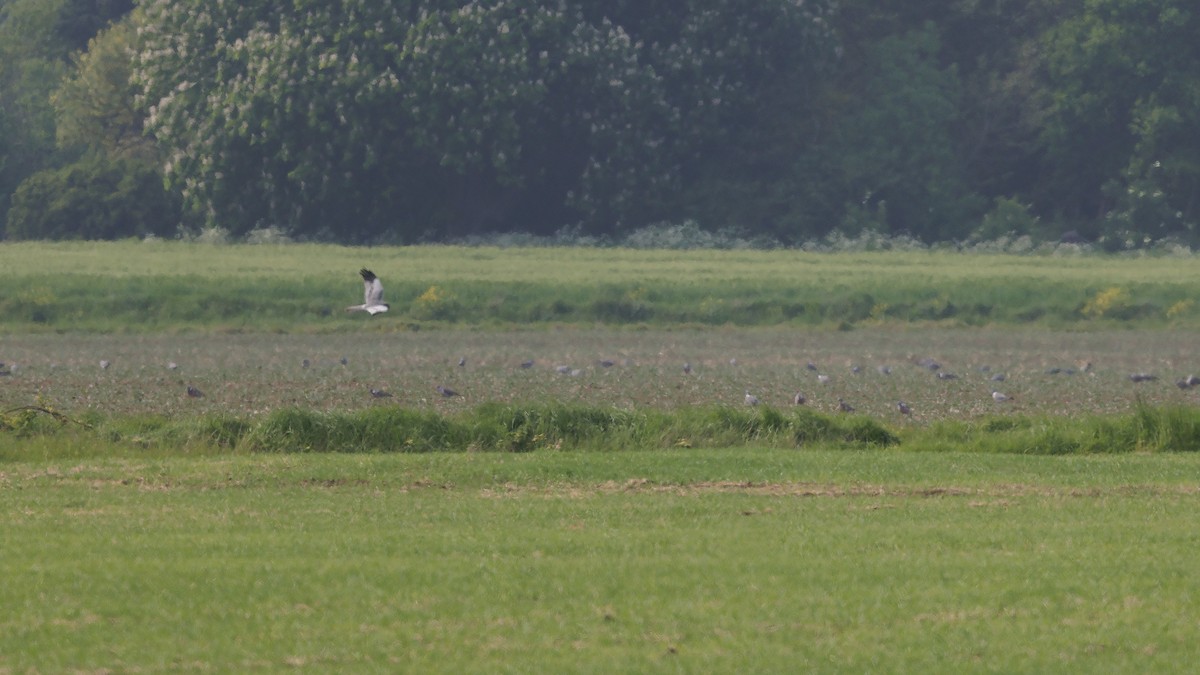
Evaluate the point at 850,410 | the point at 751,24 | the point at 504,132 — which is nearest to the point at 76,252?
the point at 504,132

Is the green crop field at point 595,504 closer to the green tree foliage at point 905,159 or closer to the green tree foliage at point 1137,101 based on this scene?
the green tree foliage at point 1137,101

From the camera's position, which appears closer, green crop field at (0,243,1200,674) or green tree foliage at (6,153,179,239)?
green crop field at (0,243,1200,674)

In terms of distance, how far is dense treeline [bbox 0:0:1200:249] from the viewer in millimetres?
59656

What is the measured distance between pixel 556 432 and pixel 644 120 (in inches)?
1656

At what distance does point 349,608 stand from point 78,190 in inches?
2253

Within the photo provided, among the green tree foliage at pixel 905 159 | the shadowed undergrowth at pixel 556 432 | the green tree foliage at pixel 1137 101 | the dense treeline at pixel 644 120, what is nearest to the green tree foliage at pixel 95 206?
the dense treeline at pixel 644 120

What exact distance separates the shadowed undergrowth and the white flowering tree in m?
37.8

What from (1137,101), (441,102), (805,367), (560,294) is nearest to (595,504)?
(805,367)

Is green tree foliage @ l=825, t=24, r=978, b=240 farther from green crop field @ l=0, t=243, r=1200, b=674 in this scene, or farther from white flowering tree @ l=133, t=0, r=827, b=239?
green crop field @ l=0, t=243, r=1200, b=674

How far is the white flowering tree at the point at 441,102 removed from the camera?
59.3 m

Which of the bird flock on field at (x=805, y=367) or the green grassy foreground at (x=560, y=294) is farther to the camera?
the green grassy foreground at (x=560, y=294)

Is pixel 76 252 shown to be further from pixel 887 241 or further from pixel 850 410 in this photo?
pixel 850 410

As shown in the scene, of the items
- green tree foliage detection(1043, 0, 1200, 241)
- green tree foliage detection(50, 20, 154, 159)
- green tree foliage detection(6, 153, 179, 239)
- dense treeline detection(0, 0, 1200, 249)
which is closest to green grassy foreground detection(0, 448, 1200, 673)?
dense treeline detection(0, 0, 1200, 249)

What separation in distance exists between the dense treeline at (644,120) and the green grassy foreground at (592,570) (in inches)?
1676
